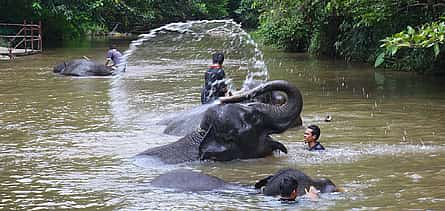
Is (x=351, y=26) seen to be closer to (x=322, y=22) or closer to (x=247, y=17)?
(x=322, y=22)

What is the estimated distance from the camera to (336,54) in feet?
97.7

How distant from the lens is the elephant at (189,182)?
795 centimetres

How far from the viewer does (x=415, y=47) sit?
12258 millimetres

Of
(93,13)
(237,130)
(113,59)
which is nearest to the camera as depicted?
(237,130)

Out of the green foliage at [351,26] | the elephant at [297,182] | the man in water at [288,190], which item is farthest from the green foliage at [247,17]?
the man in water at [288,190]

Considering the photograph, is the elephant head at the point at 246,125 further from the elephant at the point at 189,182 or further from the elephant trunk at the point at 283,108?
the elephant at the point at 189,182

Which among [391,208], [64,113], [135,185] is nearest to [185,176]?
[135,185]

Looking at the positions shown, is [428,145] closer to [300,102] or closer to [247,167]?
[300,102]

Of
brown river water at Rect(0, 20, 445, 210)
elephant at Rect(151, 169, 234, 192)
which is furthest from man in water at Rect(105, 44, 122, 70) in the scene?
elephant at Rect(151, 169, 234, 192)

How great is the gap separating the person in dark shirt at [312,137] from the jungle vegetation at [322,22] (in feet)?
5.78

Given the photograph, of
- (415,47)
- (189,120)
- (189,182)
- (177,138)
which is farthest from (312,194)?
(415,47)

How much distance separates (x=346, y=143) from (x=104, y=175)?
11.6 feet

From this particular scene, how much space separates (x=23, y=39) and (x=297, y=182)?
29457 millimetres

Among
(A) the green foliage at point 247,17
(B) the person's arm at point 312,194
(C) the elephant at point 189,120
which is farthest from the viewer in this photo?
(A) the green foliage at point 247,17
